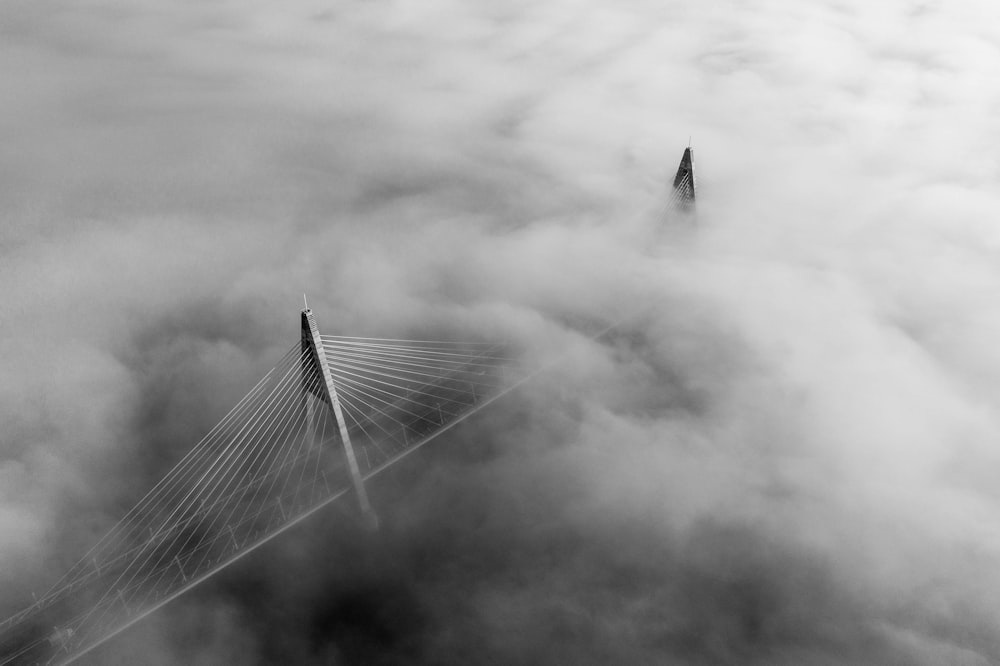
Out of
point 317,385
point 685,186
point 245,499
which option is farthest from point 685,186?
point 245,499

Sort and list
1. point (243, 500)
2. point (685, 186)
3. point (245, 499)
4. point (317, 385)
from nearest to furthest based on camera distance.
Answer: point (317, 385)
point (243, 500)
point (245, 499)
point (685, 186)

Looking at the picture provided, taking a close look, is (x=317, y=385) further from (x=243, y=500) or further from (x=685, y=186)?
(x=685, y=186)

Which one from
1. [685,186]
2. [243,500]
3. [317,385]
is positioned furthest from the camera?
[685,186]

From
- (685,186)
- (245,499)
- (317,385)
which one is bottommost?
(245,499)

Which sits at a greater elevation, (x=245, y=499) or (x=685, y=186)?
(x=685, y=186)

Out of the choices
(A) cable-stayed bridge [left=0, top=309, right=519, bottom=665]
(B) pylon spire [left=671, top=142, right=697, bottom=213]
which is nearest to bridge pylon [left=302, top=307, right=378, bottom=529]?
(A) cable-stayed bridge [left=0, top=309, right=519, bottom=665]

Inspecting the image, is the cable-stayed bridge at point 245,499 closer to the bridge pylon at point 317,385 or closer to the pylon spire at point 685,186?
the bridge pylon at point 317,385
